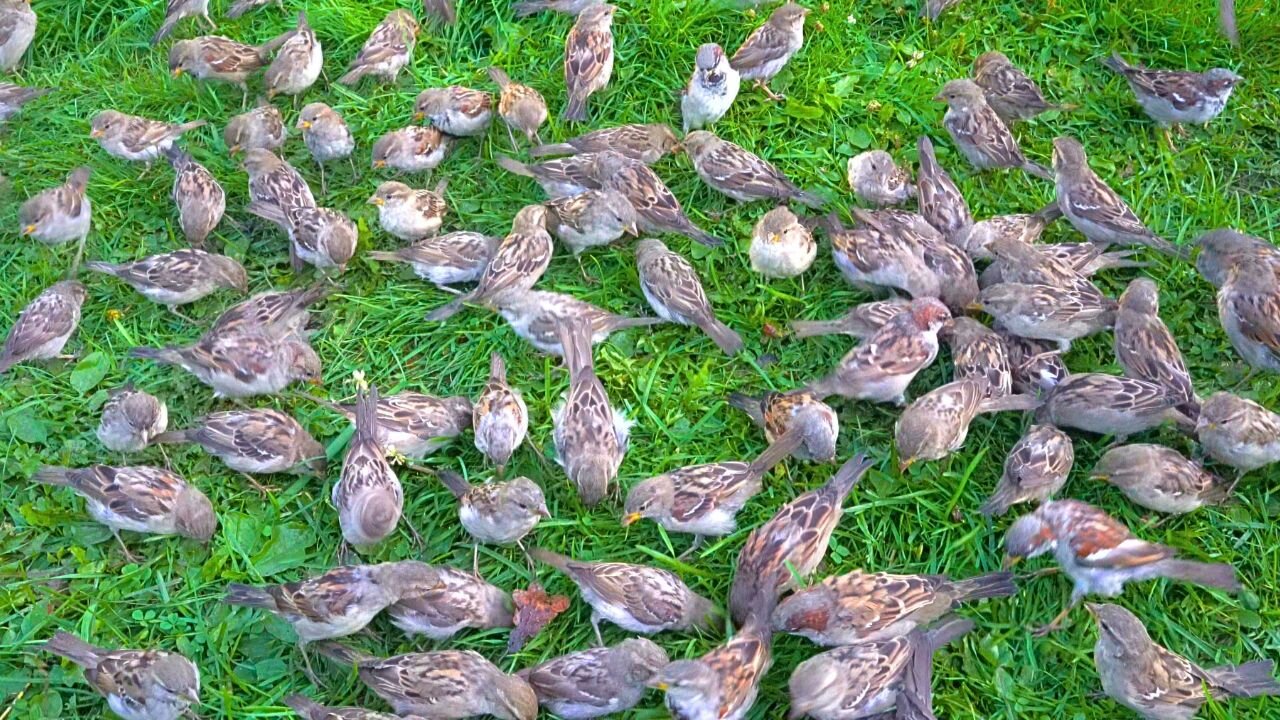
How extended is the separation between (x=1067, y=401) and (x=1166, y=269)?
138 cm

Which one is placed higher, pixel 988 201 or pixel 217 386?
pixel 988 201

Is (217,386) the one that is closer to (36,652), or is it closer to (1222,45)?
(36,652)

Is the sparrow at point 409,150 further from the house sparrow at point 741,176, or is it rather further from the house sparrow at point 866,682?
the house sparrow at point 866,682

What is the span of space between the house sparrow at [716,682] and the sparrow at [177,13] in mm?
5517

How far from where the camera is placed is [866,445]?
5332mm

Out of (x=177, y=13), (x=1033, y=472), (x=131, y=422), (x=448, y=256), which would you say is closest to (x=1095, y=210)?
(x=1033, y=472)

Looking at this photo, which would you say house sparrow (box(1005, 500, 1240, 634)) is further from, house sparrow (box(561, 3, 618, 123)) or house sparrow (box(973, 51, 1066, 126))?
house sparrow (box(561, 3, 618, 123))

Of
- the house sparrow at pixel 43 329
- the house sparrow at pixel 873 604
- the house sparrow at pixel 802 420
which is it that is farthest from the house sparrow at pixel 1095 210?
the house sparrow at pixel 43 329

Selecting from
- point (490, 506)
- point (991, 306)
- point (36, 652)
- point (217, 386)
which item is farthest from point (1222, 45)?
point (36, 652)

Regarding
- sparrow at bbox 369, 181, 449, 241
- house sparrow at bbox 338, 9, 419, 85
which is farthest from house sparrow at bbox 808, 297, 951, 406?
house sparrow at bbox 338, 9, 419, 85

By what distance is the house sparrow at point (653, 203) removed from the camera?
6.07 metres

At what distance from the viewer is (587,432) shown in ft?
16.8

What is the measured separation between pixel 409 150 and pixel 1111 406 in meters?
4.08

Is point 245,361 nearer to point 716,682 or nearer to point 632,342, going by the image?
point 632,342
